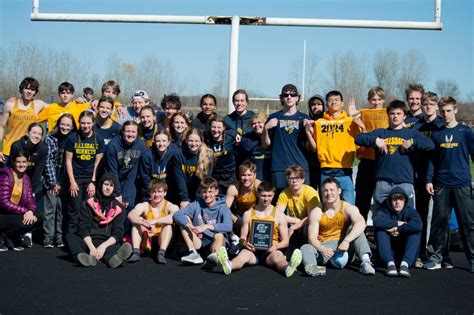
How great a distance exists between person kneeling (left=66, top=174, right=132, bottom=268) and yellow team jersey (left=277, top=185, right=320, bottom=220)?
5.92ft

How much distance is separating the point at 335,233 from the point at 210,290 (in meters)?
1.78

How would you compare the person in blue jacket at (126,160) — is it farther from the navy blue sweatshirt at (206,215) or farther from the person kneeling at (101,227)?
the navy blue sweatshirt at (206,215)

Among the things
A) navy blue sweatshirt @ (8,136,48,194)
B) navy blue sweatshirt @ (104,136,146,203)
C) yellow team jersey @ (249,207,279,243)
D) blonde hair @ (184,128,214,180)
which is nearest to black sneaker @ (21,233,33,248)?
navy blue sweatshirt @ (8,136,48,194)

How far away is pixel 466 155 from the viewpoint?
6.64 metres

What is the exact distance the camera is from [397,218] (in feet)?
21.8

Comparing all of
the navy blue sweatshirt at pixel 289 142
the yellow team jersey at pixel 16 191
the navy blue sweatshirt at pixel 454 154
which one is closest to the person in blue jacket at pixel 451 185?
the navy blue sweatshirt at pixel 454 154

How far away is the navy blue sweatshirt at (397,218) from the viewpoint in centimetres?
650

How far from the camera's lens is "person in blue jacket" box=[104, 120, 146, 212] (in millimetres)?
7277

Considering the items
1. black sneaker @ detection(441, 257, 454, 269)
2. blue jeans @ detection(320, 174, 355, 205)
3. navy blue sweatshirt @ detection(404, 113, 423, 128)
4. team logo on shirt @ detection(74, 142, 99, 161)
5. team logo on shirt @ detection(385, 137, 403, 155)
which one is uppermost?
navy blue sweatshirt @ detection(404, 113, 423, 128)

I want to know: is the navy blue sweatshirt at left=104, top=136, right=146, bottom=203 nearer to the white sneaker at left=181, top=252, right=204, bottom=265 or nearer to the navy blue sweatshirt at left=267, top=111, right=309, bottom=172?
the white sneaker at left=181, top=252, right=204, bottom=265

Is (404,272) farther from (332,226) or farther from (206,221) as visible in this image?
(206,221)

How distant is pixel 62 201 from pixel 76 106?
1.44m

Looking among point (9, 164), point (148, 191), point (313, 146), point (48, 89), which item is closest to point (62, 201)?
point (9, 164)

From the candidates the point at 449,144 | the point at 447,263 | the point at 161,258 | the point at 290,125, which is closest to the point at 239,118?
the point at 290,125
